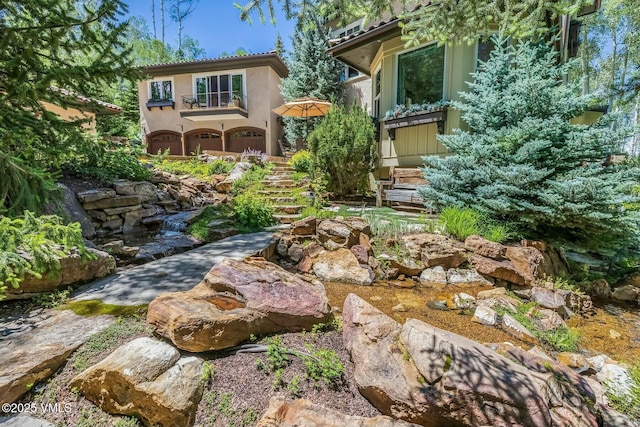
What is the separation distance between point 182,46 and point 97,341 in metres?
34.3

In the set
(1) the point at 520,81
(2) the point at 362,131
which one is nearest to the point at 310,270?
(2) the point at 362,131

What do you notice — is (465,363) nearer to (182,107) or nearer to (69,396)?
(69,396)

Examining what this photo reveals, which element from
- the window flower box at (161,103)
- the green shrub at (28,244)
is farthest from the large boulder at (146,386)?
the window flower box at (161,103)

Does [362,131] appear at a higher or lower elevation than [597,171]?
higher

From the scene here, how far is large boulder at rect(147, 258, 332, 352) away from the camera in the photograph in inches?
80.0

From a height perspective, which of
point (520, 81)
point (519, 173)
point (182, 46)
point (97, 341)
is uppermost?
point (182, 46)

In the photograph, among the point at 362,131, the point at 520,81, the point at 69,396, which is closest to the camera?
the point at 69,396

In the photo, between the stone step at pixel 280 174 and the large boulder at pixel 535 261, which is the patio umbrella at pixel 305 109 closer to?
the stone step at pixel 280 174

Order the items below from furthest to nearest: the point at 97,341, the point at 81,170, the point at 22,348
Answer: the point at 81,170 < the point at 97,341 < the point at 22,348

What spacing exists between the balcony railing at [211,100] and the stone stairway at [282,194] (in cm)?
837

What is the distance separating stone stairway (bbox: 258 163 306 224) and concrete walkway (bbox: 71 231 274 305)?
2056 millimetres

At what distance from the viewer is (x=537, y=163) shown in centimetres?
496

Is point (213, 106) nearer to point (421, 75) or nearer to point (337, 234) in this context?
point (421, 75)

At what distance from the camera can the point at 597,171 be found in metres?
4.52
